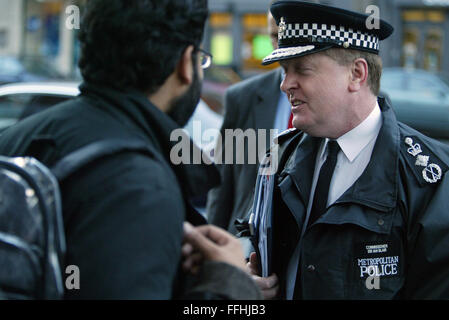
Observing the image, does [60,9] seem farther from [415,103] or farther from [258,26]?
[415,103]

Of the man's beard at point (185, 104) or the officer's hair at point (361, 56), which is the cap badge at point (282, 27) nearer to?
the officer's hair at point (361, 56)

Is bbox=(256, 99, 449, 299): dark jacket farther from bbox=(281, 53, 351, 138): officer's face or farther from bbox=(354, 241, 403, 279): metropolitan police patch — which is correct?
bbox=(281, 53, 351, 138): officer's face

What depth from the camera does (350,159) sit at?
2.27m

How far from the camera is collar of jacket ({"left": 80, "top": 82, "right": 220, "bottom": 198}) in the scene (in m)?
1.51

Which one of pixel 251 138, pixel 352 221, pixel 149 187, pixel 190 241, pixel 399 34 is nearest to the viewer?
pixel 149 187

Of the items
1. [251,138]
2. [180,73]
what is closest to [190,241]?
[180,73]

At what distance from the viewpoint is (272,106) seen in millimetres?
3680

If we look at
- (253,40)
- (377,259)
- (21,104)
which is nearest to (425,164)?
(377,259)

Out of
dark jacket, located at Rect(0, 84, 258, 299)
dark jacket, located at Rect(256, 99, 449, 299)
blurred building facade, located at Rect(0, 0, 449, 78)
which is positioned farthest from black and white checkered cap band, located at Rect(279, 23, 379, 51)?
blurred building facade, located at Rect(0, 0, 449, 78)

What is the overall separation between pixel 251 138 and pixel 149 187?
7.65 ft

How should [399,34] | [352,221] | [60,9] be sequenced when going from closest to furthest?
[352,221], [399,34], [60,9]

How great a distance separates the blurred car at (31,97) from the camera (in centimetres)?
584

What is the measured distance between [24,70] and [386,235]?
17086 mm

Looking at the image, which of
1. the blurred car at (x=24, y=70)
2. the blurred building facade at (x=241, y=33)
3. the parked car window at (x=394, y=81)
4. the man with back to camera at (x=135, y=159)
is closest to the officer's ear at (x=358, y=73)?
the man with back to camera at (x=135, y=159)
